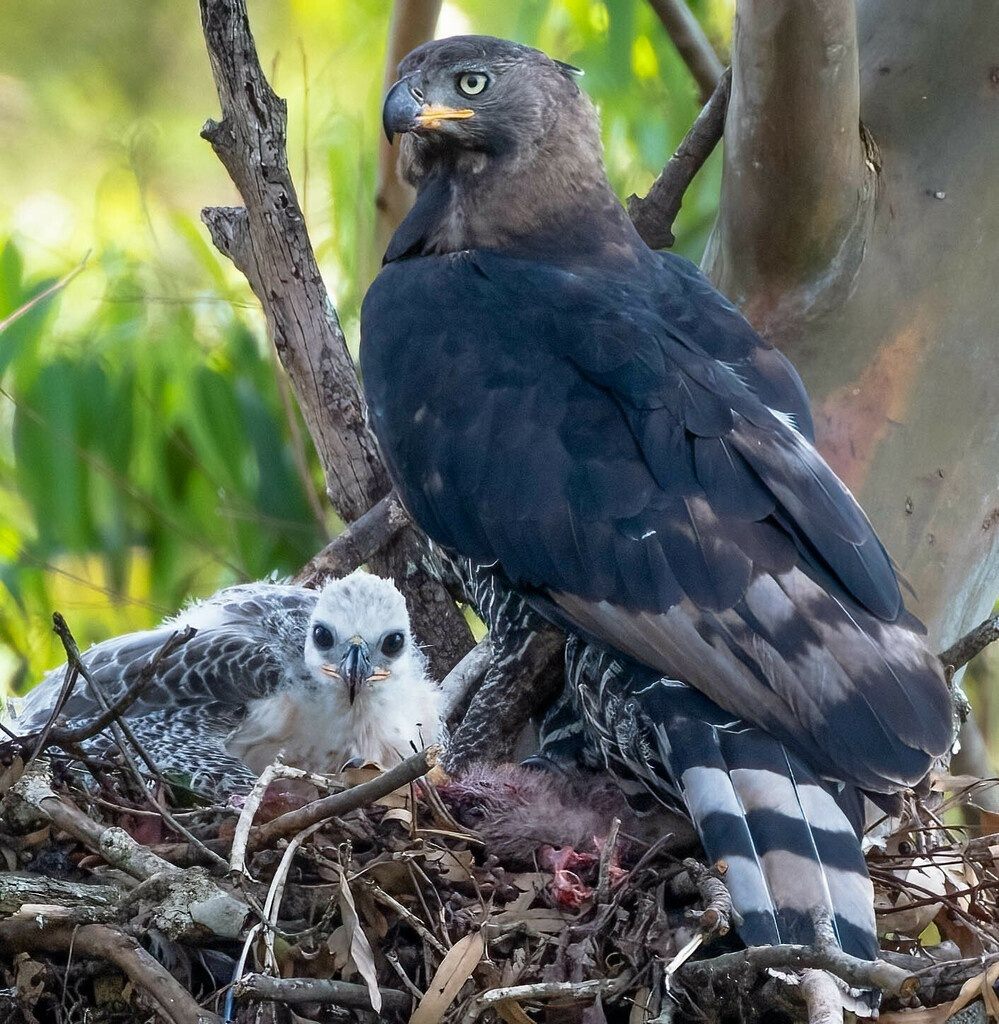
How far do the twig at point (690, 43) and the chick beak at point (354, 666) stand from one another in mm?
1949

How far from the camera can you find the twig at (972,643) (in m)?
2.46

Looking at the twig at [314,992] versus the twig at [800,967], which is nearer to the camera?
the twig at [800,967]

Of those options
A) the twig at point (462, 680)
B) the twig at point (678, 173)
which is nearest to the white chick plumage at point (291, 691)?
the twig at point (462, 680)

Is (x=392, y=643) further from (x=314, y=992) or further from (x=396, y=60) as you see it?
(x=396, y=60)

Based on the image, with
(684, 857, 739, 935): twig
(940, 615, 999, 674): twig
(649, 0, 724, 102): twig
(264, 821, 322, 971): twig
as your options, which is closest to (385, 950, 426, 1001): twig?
(264, 821, 322, 971): twig

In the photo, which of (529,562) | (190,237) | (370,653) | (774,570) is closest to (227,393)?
(190,237)

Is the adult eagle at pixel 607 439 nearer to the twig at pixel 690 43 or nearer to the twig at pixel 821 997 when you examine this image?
the twig at pixel 821 997

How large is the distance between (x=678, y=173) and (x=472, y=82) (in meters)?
0.60

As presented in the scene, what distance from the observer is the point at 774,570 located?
237 cm

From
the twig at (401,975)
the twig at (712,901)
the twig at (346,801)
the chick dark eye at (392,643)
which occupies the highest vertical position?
the twig at (346,801)

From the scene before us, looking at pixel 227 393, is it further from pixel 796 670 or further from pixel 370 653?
pixel 796 670

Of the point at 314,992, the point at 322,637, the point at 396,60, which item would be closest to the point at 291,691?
the point at 322,637

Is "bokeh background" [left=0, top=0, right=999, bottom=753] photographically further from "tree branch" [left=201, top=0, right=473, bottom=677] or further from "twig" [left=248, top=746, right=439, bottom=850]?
"twig" [left=248, top=746, right=439, bottom=850]

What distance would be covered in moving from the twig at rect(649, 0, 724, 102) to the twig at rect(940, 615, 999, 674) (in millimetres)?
2011
